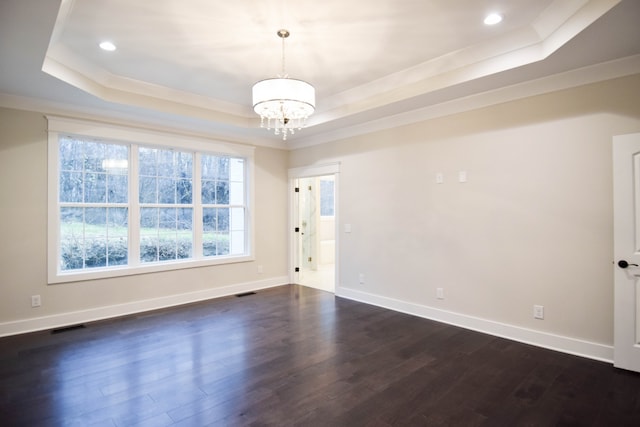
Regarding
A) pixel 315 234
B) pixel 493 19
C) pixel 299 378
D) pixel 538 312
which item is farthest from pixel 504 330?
pixel 315 234

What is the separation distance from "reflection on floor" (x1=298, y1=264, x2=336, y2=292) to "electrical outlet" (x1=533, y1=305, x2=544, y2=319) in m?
3.10

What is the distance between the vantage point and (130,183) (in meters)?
4.61

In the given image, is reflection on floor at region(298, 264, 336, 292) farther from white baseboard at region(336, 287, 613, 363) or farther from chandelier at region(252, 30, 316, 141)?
chandelier at region(252, 30, 316, 141)

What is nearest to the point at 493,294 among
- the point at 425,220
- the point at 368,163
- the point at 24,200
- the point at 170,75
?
the point at 425,220

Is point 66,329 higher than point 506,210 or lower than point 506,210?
lower

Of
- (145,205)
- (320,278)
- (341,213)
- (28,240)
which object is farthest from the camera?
(320,278)

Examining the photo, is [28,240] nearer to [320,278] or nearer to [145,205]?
[145,205]

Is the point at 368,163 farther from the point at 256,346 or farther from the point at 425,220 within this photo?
the point at 256,346

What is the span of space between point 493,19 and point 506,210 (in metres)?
1.89

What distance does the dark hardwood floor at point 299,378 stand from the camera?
7.27ft

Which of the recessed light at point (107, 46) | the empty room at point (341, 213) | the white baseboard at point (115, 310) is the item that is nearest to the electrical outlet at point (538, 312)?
the empty room at point (341, 213)

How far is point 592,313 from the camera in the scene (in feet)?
10.0

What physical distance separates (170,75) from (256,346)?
10.4ft

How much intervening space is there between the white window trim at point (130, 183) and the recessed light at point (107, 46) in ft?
4.69
